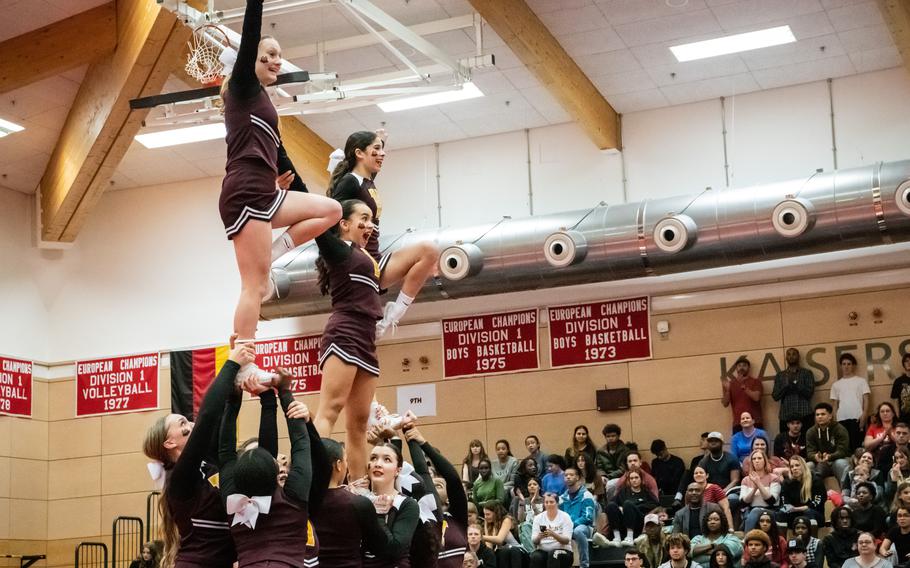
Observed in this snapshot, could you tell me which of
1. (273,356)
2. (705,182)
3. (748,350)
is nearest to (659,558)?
(748,350)

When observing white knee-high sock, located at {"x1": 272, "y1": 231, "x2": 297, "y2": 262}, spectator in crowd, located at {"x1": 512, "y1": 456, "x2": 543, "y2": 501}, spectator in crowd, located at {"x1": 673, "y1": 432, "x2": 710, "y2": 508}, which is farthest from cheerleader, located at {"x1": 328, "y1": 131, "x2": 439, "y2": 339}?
spectator in crowd, located at {"x1": 512, "y1": 456, "x2": 543, "y2": 501}

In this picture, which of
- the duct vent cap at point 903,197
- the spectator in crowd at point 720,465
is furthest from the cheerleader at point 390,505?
the duct vent cap at point 903,197

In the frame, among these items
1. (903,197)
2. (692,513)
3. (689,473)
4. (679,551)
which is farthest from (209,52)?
(903,197)

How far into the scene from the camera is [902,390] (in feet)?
50.8

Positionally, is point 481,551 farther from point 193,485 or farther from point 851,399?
point 193,485

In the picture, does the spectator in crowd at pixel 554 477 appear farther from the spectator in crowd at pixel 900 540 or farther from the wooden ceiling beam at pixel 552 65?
the wooden ceiling beam at pixel 552 65

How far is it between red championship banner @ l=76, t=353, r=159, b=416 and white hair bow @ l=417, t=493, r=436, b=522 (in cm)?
1444

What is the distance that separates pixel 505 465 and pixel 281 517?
12249 millimetres

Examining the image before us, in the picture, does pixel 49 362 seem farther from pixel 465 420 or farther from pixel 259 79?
pixel 259 79

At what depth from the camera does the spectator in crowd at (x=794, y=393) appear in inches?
629

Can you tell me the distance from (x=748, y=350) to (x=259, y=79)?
12085mm

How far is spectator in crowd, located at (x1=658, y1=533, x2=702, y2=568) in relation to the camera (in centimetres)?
1257

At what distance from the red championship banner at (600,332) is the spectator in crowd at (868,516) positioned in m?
4.83

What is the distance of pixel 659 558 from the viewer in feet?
45.2
